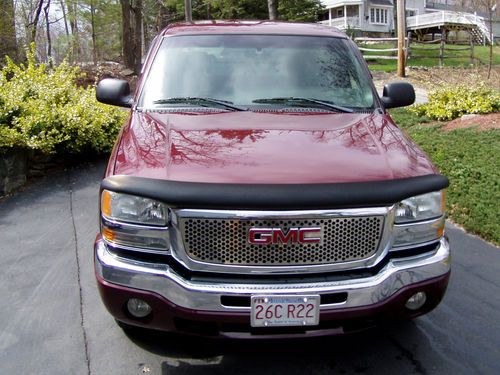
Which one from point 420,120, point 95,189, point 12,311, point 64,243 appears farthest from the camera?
point 420,120

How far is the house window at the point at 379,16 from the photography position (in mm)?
49781

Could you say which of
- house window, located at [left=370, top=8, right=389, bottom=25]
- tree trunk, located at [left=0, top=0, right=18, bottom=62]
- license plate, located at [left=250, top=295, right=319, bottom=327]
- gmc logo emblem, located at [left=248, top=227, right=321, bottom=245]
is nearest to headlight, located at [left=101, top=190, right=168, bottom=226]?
gmc logo emblem, located at [left=248, top=227, right=321, bottom=245]

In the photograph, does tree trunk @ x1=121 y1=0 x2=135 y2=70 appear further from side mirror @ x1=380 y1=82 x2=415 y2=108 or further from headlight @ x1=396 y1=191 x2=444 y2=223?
headlight @ x1=396 y1=191 x2=444 y2=223

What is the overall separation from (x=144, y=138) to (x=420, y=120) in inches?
314

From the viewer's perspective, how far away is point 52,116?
6.78 m

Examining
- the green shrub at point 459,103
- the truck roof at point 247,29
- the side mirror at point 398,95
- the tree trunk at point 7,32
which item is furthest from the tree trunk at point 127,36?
the side mirror at point 398,95

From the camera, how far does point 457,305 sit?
3.73 metres

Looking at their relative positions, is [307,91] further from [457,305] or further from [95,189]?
[95,189]

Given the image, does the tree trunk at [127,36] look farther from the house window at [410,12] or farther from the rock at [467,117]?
the house window at [410,12]

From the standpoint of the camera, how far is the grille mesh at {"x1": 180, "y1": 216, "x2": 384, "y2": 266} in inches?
96.7

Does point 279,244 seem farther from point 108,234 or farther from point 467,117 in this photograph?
point 467,117

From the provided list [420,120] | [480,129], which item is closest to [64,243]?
[480,129]

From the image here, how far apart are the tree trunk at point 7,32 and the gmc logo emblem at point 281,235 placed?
1303cm

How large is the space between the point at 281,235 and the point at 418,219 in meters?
0.76
